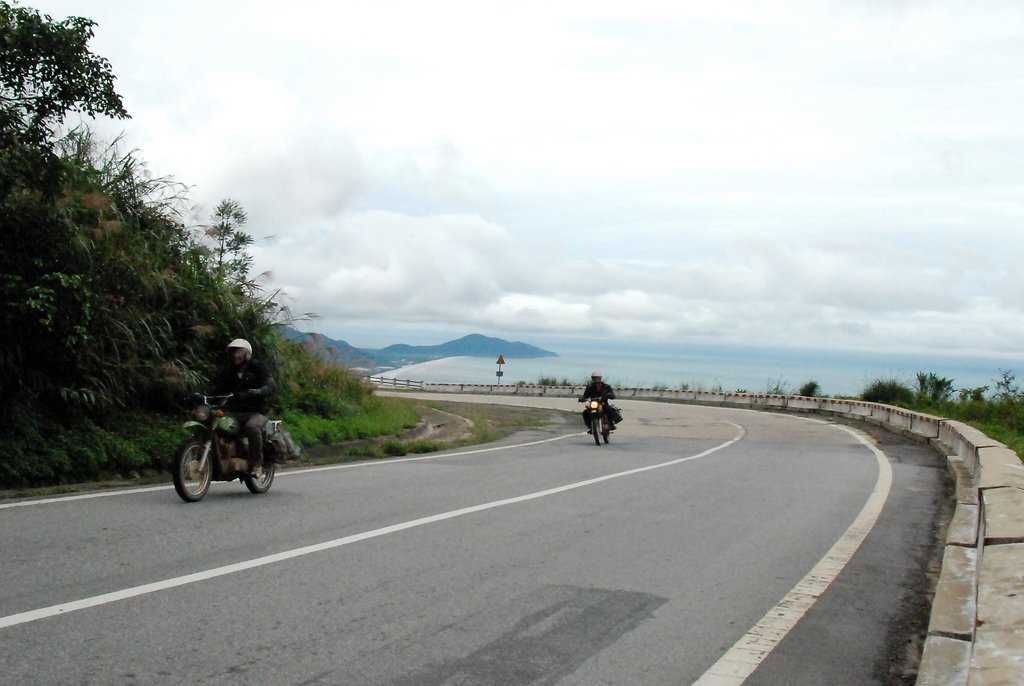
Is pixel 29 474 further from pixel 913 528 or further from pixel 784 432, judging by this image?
pixel 784 432

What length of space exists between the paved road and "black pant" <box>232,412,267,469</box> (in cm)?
50

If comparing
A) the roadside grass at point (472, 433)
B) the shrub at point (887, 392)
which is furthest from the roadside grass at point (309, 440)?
the shrub at point (887, 392)

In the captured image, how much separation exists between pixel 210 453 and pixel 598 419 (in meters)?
12.7

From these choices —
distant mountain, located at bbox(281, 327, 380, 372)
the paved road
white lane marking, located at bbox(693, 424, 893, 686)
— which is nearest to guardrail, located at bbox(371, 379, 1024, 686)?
the paved road

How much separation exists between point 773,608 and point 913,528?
4493mm

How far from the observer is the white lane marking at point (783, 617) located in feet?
17.3

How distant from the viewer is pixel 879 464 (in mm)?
18594

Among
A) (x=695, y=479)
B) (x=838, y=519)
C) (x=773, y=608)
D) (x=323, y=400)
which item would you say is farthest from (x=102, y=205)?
(x=773, y=608)

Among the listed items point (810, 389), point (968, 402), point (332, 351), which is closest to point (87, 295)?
point (332, 351)

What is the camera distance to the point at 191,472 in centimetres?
1042

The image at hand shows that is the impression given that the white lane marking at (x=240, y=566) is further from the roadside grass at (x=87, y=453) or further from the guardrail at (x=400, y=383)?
the guardrail at (x=400, y=383)

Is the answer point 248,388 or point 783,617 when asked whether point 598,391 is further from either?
point 783,617

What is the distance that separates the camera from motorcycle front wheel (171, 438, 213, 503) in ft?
33.2

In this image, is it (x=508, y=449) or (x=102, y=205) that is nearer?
(x=102, y=205)
